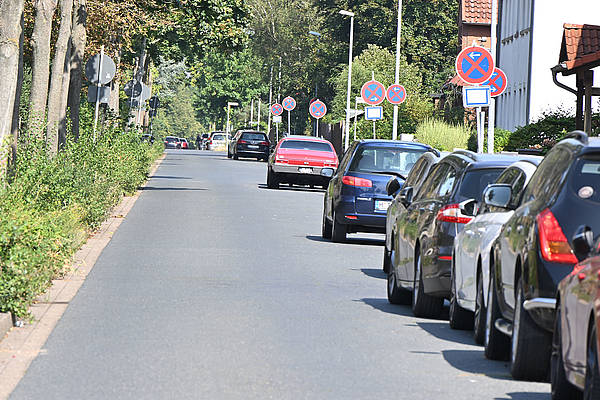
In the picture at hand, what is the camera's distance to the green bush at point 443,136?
44531 millimetres

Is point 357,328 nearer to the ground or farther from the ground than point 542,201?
nearer to the ground

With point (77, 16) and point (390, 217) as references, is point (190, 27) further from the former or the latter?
point (390, 217)

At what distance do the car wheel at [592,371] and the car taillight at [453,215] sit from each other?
17.1ft

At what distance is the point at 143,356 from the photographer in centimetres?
965

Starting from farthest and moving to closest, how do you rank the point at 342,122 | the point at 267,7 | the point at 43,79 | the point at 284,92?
the point at 267,7 → the point at 284,92 → the point at 342,122 → the point at 43,79

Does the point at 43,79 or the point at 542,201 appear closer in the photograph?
the point at 542,201

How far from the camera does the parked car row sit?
7168 mm

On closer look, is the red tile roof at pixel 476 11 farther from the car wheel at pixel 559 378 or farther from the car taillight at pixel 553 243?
the car wheel at pixel 559 378

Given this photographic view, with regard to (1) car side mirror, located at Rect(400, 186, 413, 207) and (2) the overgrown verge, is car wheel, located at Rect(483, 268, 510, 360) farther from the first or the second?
(1) car side mirror, located at Rect(400, 186, 413, 207)

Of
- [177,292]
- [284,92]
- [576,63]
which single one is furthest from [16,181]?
[284,92]

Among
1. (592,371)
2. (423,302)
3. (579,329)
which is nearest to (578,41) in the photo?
(423,302)

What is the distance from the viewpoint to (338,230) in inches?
836

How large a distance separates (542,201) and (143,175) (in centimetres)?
2988

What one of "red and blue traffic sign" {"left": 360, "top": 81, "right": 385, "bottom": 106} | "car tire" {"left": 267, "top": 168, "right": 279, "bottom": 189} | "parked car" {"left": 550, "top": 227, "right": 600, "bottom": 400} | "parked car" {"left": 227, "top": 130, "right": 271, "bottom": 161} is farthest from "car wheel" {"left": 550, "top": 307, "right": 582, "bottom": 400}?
"parked car" {"left": 227, "top": 130, "right": 271, "bottom": 161}
